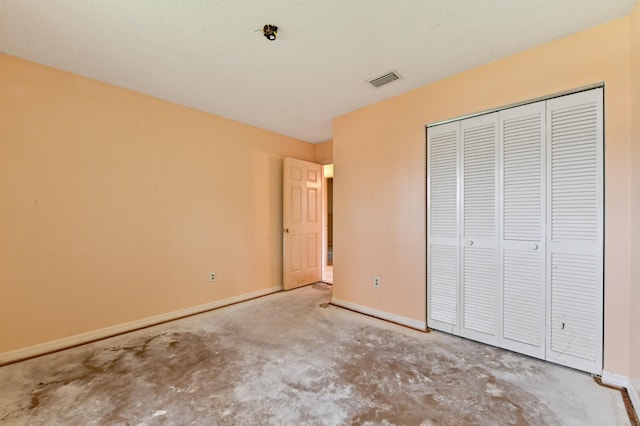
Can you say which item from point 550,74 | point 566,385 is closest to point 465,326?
point 566,385

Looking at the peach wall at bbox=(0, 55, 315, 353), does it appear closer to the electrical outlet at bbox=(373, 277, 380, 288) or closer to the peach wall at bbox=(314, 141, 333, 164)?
the peach wall at bbox=(314, 141, 333, 164)

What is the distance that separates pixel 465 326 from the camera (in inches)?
99.0

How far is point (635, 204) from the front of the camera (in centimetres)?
169

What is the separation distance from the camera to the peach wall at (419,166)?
181 cm

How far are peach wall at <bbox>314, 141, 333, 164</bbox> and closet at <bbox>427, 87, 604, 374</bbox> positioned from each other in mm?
2243

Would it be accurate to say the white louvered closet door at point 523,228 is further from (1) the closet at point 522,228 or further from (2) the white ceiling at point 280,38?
(2) the white ceiling at point 280,38

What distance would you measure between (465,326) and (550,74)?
2.26 metres

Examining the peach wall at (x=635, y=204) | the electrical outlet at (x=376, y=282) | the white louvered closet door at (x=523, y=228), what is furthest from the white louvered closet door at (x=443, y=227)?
the peach wall at (x=635, y=204)

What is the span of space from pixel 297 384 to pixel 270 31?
2.53 m

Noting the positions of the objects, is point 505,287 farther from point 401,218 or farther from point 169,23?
point 169,23

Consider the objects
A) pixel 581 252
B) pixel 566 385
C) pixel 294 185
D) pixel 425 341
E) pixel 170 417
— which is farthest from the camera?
pixel 294 185

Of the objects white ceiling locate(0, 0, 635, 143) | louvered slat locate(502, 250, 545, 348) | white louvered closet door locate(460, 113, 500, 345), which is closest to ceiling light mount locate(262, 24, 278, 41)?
white ceiling locate(0, 0, 635, 143)

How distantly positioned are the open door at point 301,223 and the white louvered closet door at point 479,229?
2.54 m

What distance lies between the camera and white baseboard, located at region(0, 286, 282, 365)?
219 cm
